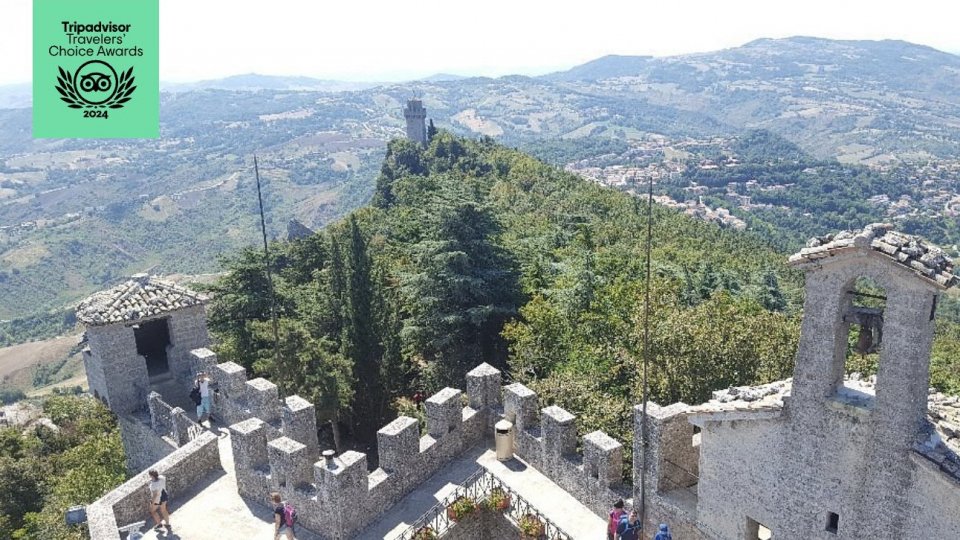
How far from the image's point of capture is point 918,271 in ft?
29.5

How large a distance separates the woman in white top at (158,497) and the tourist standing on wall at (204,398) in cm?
435

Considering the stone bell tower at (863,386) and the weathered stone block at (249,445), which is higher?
the stone bell tower at (863,386)

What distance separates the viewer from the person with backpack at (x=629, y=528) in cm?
1209

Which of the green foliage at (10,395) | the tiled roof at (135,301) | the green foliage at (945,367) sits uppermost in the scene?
the tiled roof at (135,301)

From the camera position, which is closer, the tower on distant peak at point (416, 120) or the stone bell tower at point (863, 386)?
the stone bell tower at point (863, 386)

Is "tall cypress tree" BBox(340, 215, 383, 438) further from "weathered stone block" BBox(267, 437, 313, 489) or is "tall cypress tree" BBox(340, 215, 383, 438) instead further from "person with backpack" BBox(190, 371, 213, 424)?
"weathered stone block" BBox(267, 437, 313, 489)

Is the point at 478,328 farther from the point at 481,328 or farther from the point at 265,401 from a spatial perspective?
the point at 265,401

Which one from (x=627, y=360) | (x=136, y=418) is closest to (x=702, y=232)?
(x=627, y=360)

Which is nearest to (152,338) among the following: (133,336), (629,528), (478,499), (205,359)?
(133,336)

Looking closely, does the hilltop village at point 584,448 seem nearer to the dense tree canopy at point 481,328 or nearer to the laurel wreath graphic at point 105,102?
the dense tree canopy at point 481,328

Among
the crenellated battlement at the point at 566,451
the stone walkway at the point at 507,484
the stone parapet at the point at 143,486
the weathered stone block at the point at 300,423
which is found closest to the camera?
the stone parapet at the point at 143,486

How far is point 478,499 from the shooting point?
47.7 feet

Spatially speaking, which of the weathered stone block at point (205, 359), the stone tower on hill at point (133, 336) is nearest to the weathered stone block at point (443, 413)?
the weathered stone block at point (205, 359)

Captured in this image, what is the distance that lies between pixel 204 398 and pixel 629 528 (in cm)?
1189
